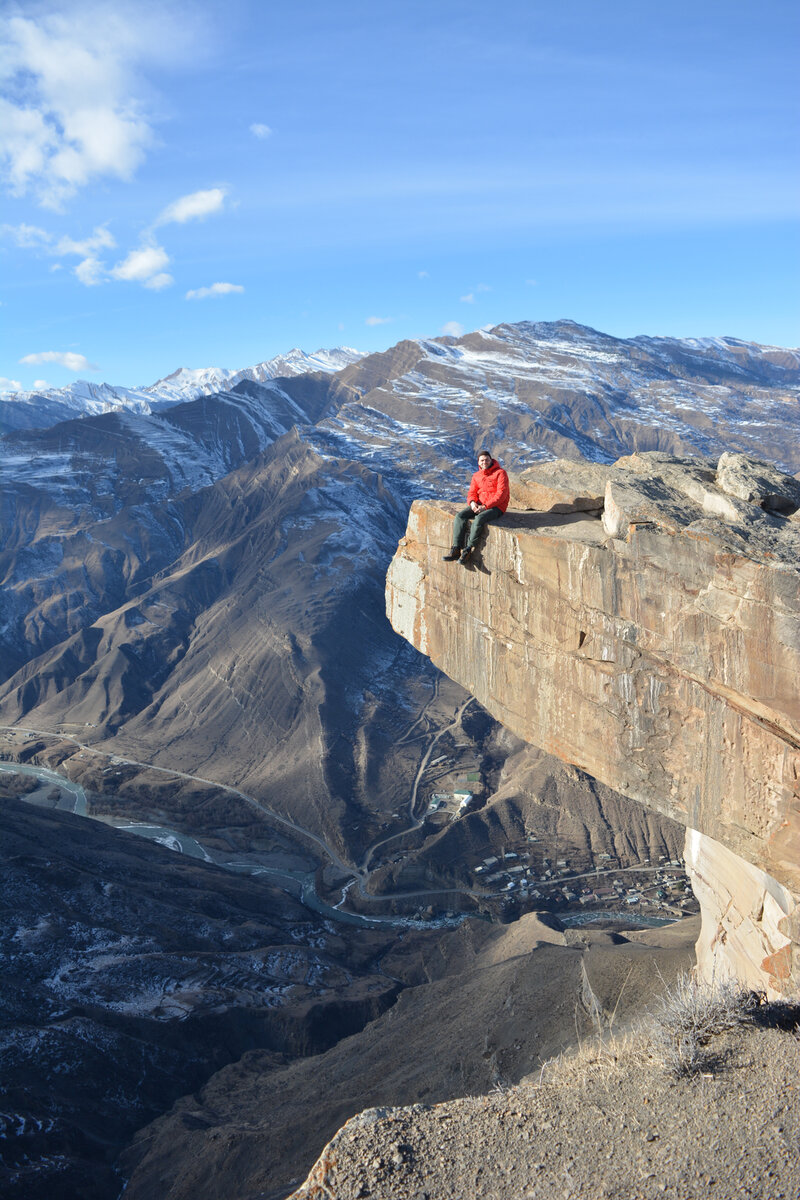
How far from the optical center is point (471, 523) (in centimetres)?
1134

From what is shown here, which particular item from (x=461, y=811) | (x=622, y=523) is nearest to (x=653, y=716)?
(x=622, y=523)

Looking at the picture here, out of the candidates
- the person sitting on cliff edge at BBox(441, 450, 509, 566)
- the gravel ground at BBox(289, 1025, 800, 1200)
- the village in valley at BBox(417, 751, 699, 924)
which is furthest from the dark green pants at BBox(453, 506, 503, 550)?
the village in valley at BBox(417, 751, 699, 924)

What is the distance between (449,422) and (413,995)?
135m

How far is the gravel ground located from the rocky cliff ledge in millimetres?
2147

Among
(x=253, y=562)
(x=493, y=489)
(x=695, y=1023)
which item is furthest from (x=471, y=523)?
(x=253, y=562)

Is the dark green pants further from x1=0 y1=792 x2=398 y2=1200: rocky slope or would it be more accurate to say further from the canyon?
x1=0 y1=792 x2=398 y2=1200: rocky slope

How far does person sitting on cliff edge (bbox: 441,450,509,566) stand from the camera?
11.2 m

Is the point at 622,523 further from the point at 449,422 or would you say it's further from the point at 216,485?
the point at 449,422

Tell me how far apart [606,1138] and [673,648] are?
4.86m

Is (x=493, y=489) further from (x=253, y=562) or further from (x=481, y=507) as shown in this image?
(x=253, y=562)

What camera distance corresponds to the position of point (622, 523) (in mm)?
9039

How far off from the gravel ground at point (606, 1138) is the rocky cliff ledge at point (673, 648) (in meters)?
2.15

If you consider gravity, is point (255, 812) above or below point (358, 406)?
below

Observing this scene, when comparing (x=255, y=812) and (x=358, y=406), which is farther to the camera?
(x=358, y=406)
